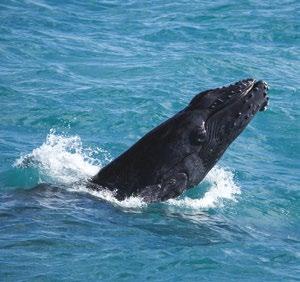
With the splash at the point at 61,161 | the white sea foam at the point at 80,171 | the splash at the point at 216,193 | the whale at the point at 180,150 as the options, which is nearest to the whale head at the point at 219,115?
the whale at the point at 180,150

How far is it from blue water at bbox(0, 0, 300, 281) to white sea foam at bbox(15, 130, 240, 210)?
0.04 m

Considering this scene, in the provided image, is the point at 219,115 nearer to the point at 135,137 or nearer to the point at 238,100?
the point at 238,100

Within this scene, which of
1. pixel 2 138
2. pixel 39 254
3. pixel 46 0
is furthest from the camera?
pixel 46 0

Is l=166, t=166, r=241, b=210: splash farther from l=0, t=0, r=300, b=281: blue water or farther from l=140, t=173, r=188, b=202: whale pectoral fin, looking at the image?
l=140, t=173, r=188, b=202: whale pectoral fin

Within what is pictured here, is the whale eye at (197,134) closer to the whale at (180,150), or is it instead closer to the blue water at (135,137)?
the whale at (180,150)

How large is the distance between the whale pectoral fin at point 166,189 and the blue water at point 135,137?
0.13 m

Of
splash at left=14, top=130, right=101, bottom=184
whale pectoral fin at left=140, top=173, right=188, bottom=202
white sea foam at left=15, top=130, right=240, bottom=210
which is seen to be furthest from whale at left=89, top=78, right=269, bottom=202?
splash at left=14, top=130, right=101, bottom=184

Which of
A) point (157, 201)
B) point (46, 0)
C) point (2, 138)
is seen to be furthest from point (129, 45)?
point (157, 201)

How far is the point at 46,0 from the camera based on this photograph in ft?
107

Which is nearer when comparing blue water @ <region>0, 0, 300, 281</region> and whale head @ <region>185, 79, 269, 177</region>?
blue water @ <region>0, 0, 300, 281</region>

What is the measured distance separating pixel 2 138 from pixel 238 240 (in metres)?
7.67

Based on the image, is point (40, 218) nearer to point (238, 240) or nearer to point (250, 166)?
point (238, 240)

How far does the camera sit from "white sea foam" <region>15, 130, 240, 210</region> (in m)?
13.8

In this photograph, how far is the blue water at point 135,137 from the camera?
38.8ft
